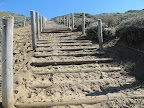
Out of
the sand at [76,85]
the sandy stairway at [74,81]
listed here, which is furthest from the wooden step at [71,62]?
the sand at [76,85]

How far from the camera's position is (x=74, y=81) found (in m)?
3.79

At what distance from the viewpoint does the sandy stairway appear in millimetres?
3012

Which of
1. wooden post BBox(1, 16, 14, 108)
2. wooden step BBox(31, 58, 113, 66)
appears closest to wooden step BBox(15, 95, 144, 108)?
wooden post BBox(1, 16, 14, 108)

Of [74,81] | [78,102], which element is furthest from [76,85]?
[78,102]

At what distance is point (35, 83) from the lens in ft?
12.1

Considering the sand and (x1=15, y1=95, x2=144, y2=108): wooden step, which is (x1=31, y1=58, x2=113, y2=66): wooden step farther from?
(x1=15, y1=95, x2=144, y2=108): wooden step

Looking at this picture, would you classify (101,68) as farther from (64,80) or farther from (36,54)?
(36,54)

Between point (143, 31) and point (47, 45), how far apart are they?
3947mm

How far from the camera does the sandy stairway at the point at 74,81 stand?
301 centimetres

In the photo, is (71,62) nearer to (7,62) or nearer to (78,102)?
(78,102)

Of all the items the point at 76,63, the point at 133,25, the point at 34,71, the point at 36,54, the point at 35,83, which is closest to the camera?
the point at 35,83

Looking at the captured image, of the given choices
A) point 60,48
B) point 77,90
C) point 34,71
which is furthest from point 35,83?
point 60,48

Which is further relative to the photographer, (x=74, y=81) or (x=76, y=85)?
(x=74, y=81)

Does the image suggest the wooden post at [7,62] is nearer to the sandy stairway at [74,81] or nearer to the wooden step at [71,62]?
the sandy stairway at [74,81]
